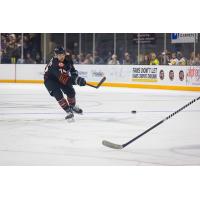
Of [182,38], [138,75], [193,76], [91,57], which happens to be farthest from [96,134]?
[91,57]

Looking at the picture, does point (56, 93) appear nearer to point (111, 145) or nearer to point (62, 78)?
point (62, 78)

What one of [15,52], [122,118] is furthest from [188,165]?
[15,52]

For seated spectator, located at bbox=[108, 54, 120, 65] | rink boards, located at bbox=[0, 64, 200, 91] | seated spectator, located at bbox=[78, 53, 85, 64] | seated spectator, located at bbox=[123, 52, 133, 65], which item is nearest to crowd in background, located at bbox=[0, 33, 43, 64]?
rink boards, located at bbox=[0, 64, 200, 91]

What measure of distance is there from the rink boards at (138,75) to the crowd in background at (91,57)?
0.42 feet

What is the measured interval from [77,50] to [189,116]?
671 cm

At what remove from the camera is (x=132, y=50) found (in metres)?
12.9

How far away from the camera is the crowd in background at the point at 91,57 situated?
12013mm

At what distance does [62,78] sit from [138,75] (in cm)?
664

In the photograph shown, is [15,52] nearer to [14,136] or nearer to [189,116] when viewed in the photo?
[189,116]

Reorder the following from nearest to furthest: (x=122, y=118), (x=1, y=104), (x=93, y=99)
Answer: (x=122, y=118) → (x=1, y=104) → (x=93, y=99)

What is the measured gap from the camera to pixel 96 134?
17.7 ft

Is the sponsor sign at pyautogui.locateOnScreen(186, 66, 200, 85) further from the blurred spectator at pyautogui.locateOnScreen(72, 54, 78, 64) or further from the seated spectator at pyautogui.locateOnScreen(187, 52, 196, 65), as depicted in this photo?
the blurred spectator at pyautogui.locateOnScreen(72, 54, 78, 64)

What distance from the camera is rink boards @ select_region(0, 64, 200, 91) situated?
11.9m
